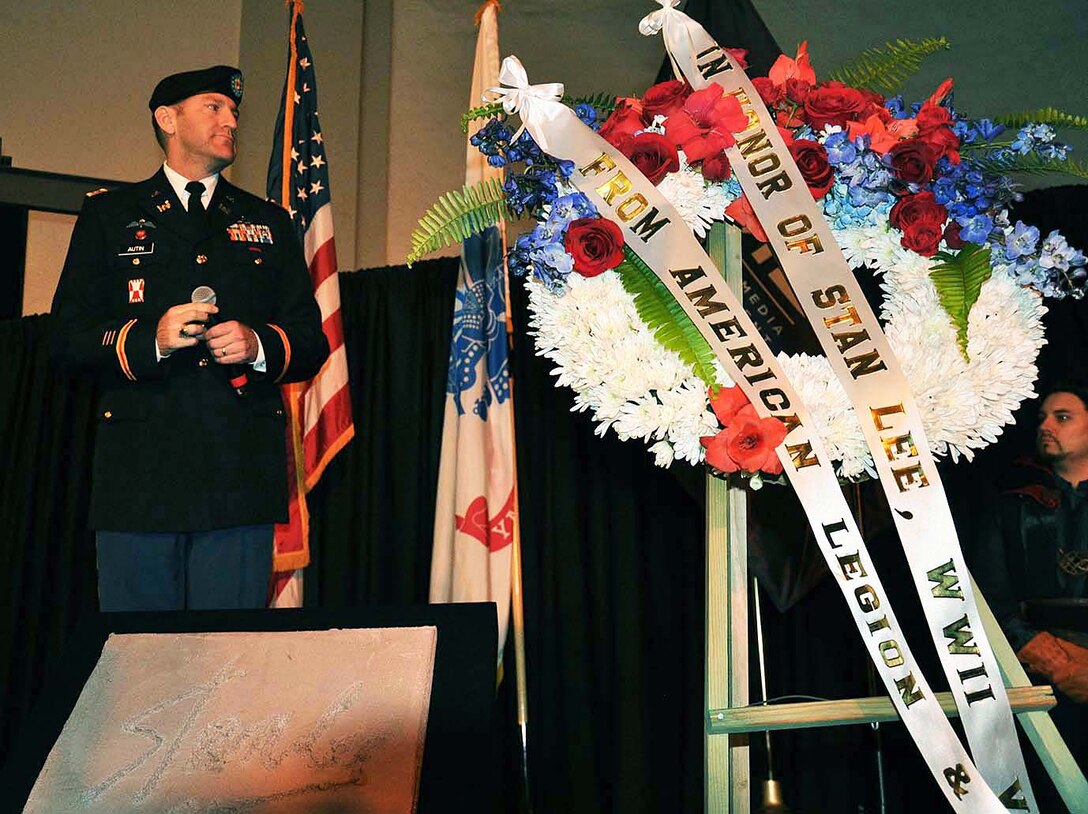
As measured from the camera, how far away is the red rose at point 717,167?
186 cm

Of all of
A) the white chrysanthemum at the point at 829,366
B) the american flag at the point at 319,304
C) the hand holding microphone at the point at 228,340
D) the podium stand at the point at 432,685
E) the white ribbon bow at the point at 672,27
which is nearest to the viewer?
the podium stand at the point at 432,685

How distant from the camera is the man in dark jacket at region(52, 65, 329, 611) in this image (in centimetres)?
222

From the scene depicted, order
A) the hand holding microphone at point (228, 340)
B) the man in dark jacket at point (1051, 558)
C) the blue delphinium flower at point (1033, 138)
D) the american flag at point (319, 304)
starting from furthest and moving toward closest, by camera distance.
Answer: the american flag at point (319, 304)
the man in dark jacket at point (1051, 558)
the hand holding microphone at point (228, 340)
the blue delphinium flower at point (1033, 138)

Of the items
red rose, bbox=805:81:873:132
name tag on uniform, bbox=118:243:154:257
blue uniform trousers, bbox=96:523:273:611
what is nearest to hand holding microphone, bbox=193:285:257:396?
name tag on uniform, bbox=118:243:154:257

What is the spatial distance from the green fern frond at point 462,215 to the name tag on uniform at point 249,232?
2.16 ft

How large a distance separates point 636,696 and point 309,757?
184 cm

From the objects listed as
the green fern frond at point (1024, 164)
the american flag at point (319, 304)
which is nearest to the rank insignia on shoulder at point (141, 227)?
the american flag at point (319, 304)

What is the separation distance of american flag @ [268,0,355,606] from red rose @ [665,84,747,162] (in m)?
1.51

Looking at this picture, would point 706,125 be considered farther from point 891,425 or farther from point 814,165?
point 891,425

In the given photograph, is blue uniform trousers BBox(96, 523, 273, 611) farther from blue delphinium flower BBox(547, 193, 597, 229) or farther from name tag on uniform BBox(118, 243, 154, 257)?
blue delphinium flower BBox(547, 193, 597, 229)

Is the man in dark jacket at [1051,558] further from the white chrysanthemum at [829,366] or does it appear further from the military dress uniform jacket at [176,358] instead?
the military dress uniform jacket at [176,358]

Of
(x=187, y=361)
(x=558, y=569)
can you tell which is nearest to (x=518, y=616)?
(x=558, y=569)

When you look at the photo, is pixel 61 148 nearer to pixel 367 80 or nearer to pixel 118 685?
pixel 367 80

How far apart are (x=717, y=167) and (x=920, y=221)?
319 mm
